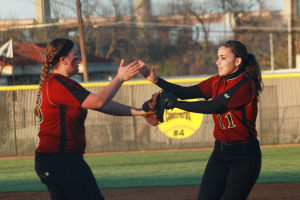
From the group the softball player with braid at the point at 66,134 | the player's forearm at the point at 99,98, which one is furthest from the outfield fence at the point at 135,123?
the player's forearm at the point at 99,98

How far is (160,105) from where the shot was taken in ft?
16.0

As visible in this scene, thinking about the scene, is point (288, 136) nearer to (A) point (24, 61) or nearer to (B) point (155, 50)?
A: (A) point (24, 61)

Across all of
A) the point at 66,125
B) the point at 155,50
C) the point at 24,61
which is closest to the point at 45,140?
the point at 66,125

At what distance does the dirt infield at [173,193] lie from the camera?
8.23 metres

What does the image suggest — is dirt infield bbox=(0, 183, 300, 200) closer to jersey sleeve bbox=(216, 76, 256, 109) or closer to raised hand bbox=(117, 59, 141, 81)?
jersey sleeve bbox=(216, 76, 256, 109)

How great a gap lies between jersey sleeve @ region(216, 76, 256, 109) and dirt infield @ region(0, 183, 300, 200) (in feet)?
12.6

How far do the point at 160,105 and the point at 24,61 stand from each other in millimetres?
15781

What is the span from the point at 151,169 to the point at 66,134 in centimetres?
802

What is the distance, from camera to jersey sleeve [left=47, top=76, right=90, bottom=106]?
392cm

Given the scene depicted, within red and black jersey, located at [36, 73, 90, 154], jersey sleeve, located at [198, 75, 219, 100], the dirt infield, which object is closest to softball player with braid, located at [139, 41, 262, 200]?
jersey sleeve, located at [198, 75, 219, 100]

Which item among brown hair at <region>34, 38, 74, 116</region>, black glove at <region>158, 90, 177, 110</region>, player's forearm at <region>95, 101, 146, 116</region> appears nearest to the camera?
brown hair at <region>34, 38, 74, 116</region>

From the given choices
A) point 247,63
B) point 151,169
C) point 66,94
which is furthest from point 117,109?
point 151,169

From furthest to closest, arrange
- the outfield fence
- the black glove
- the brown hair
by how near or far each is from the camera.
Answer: the outfield fence → the black glove → the brown hair

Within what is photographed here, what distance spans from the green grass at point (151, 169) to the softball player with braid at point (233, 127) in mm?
5029
